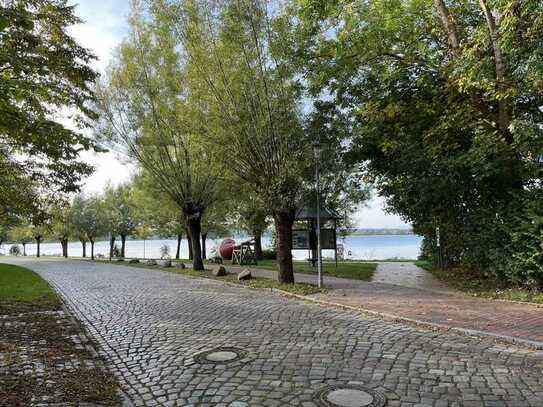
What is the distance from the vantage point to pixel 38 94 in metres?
8.30

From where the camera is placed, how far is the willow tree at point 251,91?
12.2m

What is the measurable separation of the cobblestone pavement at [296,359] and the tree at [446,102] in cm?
487

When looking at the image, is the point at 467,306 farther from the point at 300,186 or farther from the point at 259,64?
the point at 259,64

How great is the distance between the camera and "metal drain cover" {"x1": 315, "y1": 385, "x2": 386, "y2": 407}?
4332 millimetres

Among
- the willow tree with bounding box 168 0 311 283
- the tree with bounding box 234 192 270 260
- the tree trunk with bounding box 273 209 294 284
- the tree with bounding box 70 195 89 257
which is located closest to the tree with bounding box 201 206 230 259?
the tree with bounding box 234 192 270 260

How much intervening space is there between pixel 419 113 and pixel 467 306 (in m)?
7.13

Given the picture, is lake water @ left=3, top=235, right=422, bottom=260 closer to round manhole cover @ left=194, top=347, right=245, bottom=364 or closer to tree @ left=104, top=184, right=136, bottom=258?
tree @ left=104, top=184, right=136, bottom=258

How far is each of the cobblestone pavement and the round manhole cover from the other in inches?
4.4

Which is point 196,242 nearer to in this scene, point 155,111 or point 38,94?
point 155,111

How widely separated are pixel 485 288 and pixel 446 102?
5.73m

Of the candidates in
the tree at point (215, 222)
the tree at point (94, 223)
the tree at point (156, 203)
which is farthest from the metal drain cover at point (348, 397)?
the tree at point (94, 223)

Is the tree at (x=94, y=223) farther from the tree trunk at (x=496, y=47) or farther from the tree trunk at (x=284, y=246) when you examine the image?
the tree trunk at (x=496, y=47)

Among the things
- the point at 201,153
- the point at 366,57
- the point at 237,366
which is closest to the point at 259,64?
the point at 366,57

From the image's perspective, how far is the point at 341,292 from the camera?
1161cm
